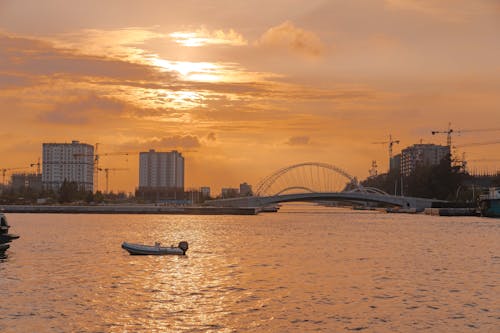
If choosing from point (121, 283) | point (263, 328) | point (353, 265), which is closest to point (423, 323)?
point (263, 328)

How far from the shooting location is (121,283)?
47.5 meters

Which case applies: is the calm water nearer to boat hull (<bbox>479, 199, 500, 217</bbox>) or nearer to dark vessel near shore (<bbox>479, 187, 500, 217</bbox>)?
dark vessel near shore (<bbox>479, 187, 500, 217</bbox>)

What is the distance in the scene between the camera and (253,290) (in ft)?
146

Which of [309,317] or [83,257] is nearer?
[309,317]

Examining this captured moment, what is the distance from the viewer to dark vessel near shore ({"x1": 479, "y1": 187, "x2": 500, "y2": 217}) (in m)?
178

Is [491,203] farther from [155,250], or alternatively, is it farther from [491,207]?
[155,250]

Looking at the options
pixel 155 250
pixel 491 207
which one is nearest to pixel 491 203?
pixel 491 207

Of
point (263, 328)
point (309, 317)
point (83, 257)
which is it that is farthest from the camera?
point (83, 257)

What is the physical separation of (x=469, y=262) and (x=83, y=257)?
34419 mm

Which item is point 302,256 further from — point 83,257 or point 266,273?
point 83,257

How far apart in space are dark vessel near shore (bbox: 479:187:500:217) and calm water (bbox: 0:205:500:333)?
106 metres

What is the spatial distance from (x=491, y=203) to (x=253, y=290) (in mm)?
147303

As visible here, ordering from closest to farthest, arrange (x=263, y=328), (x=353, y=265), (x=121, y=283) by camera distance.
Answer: (x=263, y=328) → (x=121, y=283) → (x=353, y=265)

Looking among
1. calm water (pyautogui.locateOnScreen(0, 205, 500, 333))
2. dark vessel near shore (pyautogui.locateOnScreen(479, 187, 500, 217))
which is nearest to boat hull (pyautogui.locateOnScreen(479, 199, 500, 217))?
dark vessel near shore (pyautogui.locateOnScreen(479, 187, 500, 217))
